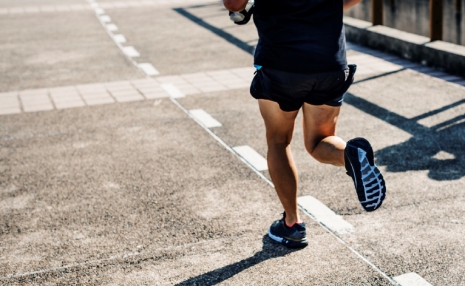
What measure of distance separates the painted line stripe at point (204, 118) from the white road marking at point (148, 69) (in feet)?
6.48

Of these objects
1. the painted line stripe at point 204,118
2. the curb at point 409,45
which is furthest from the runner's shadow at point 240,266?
the curb at point 409,45

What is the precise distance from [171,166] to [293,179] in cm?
181

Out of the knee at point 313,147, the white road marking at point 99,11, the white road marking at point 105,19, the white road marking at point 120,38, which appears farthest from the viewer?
the white road marking at point 99,11

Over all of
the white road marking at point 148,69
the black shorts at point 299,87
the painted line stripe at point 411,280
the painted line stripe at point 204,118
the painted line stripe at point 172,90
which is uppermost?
the black shorts at point 299,87

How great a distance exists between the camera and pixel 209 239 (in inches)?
161

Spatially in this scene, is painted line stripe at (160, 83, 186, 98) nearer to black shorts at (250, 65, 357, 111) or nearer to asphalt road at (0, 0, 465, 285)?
asphalt road at (0, 0, 465, 285)

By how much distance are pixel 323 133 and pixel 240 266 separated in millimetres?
845

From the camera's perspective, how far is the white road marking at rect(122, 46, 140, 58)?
10.2 meters

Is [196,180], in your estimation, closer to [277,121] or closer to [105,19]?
[277,121]

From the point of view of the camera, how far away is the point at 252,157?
558 centimetres

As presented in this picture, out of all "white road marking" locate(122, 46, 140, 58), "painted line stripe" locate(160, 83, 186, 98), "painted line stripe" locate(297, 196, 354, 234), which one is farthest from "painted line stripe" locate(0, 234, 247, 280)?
"white road marking" locate(122, 46, 140, 58)

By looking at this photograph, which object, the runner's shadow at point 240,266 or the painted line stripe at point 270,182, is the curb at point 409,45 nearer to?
the painted line stripe at point 270,182

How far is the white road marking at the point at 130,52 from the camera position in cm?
1020

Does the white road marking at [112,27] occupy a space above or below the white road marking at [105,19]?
above
